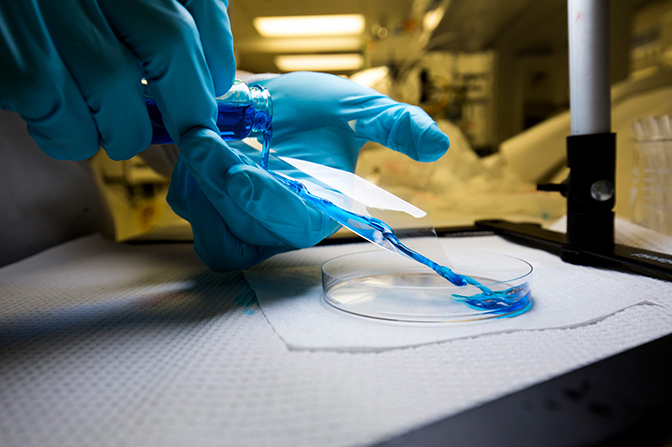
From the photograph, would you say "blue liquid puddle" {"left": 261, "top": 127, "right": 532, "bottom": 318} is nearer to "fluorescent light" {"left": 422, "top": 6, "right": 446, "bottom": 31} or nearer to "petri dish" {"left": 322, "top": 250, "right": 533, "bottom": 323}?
"petri dish" {"left": 322, "top": 250, "right": 533, "bottom": 323}

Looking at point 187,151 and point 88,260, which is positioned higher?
point 187,151

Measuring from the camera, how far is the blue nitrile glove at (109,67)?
0.31 meters

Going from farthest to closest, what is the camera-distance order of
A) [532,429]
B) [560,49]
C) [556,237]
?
[560,49]
[556,237]
[532,429]

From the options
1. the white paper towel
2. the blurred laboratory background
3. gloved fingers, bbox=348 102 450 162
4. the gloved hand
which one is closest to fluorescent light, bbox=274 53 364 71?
the blurred laboratory background

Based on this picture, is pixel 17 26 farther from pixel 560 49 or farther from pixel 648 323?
pixel 560 49

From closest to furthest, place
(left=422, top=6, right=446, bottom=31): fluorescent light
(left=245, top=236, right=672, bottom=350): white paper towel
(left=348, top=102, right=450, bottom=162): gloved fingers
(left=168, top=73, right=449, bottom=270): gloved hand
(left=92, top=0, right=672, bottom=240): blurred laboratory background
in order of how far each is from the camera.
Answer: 1. (left=245, top=236, right=672, bottom=350): white paper towel
2. (left=168, top=73, right=449, bottom=270): gloved hand
3. (left=348, top=102, right=450, bottom=162): gloved fingers
4. (left=92, top=0, right=672, bottom=240): blurred laboratory background
5. (left=422, top=6, right=446, bottom=31): fluorescent light

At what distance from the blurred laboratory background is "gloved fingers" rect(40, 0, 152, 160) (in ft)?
2.77

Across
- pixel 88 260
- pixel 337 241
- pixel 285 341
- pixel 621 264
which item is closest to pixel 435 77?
pixel 337 241

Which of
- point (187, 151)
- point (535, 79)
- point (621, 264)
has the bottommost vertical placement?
point (621, 264)

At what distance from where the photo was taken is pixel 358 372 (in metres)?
0.26

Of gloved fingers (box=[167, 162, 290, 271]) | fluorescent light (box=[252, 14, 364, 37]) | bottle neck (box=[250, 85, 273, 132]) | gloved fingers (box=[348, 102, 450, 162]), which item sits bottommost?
gloved fingers (box=[167, 162, 290, 271])

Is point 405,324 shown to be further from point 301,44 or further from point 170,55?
point 301,44

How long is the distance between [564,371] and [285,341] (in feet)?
0.64

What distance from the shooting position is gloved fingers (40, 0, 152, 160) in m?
0.32
